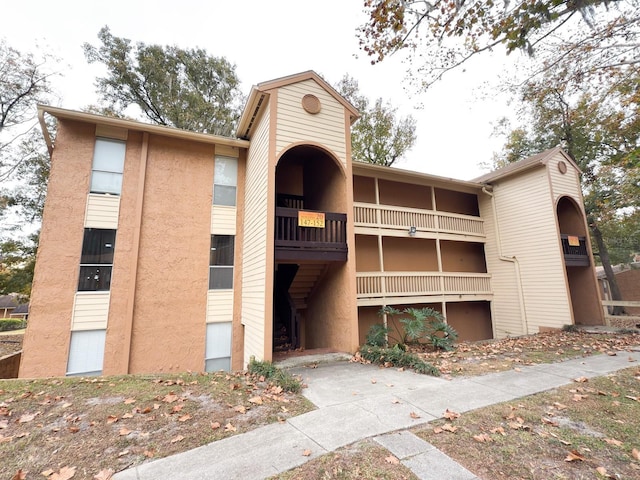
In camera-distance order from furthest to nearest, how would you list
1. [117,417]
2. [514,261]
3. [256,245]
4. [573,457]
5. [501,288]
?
[501,288]
[514,261]
[256,245]
[117,417]
[573,457]

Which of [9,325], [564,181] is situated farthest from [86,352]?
[9,325]

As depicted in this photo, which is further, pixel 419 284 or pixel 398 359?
pixel 419 284

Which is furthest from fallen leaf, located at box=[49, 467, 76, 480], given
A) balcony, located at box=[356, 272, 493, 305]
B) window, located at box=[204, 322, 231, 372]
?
balcony, located at box=[356, 272, 493, 305]

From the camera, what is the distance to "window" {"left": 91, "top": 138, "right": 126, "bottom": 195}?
7.94 metres

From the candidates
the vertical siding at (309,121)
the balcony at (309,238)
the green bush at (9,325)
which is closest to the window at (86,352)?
the balcony at (309,238)

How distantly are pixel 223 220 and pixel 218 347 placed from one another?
3965mm

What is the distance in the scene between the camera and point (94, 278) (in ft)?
24.7

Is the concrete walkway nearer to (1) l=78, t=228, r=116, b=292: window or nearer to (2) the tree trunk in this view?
(1) l=78, t=228, r=116, b=292: window

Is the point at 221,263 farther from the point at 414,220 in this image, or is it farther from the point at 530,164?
the point at 530,164

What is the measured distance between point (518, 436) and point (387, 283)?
686cm

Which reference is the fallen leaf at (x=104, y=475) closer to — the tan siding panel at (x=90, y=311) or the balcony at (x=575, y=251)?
the tan siding panel at (x=90, y=311)

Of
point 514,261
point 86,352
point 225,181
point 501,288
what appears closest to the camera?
point 86,352

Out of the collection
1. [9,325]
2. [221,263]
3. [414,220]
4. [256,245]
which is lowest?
[9,325]

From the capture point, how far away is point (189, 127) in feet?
49.4
